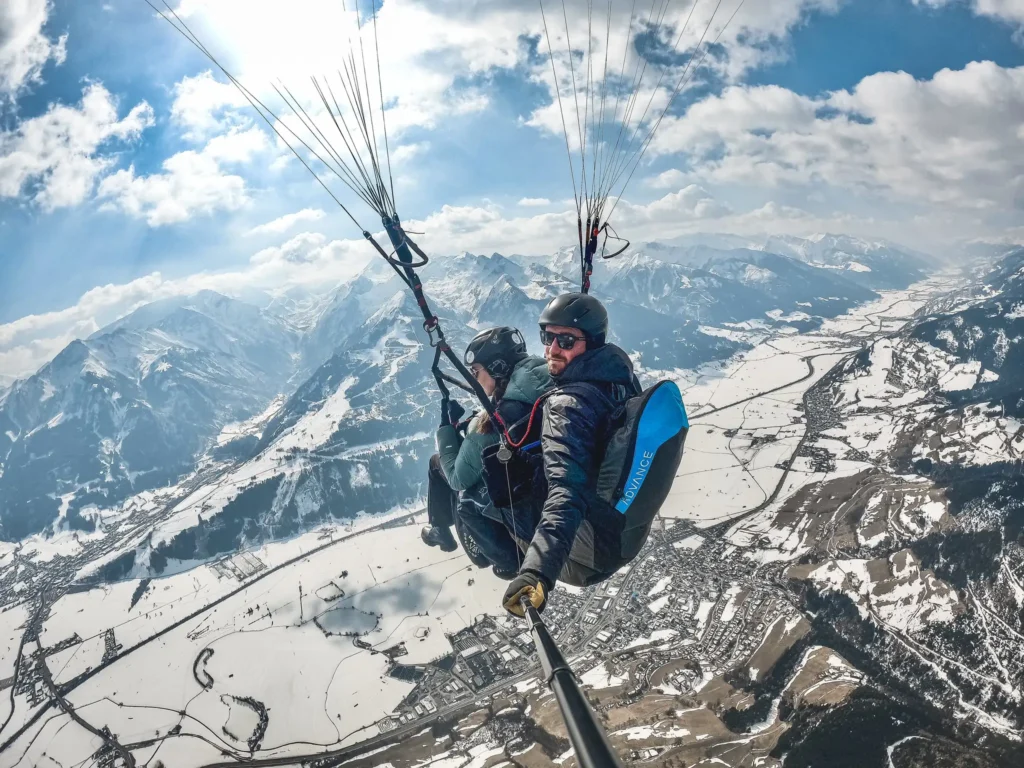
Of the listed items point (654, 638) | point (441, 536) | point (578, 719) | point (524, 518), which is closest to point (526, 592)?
point (578, 719)

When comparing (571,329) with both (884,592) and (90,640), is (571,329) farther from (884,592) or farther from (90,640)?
(90,640)

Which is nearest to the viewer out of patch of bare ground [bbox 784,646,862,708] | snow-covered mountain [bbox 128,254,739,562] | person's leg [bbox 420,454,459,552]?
person's leg [bbox 420,454,459,552]

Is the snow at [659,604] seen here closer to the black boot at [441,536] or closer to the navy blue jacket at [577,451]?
the black boot at [441,536]

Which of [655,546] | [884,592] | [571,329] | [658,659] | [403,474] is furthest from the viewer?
[403,474]

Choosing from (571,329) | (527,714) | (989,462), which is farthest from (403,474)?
(571,329)

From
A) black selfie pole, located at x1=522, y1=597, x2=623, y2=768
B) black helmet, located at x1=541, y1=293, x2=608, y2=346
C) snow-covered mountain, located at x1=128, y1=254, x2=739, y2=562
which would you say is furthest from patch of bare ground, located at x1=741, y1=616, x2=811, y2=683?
snow-covered mountain, located at x1=128, y1=254, x2=739, y2=562

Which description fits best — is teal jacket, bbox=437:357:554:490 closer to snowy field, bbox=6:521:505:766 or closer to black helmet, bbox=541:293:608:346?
black helmet, bbox=541:293:608:346

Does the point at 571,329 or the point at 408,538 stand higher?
the point at 571,329

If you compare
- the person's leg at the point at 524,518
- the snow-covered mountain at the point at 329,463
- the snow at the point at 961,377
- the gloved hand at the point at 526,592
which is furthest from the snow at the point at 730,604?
the snow at the point at 961,377
